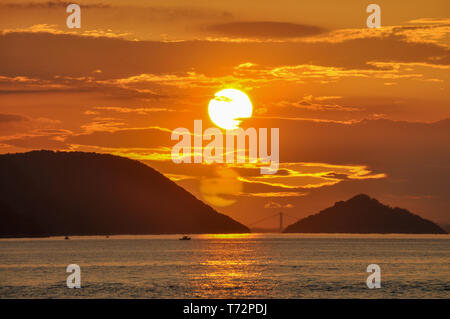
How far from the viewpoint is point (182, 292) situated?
77500 mm

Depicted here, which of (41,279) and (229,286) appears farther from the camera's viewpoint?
(41,279)

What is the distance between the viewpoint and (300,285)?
87.9 meters
